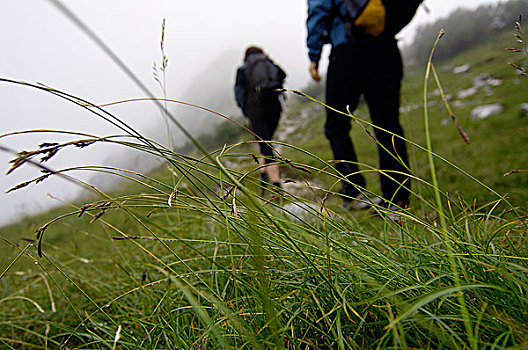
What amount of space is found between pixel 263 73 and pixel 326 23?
1.86 meters

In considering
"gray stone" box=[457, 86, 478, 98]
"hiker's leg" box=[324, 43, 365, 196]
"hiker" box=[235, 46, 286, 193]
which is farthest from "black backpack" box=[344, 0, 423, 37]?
"gray stone" box=[457, 86, 478, 98]

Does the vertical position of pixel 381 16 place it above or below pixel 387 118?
above

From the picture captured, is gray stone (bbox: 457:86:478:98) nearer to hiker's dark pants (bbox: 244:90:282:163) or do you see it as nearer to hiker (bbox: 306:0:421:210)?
hiker's dark pants (bbox: 244:90:282:163)

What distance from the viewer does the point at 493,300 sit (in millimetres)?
542

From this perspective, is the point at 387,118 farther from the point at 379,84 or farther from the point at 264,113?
the point at 264,113

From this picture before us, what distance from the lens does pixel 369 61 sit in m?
2.05

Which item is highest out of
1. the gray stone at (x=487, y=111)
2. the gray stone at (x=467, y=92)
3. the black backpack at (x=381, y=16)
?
the black backpack at (x=381, y=16)

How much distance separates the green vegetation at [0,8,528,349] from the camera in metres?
0.53

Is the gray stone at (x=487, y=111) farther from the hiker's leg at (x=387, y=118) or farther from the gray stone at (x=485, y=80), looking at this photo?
the hiker's leg at (x=387, y=118)

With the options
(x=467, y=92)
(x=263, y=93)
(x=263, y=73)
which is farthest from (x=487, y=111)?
(x=263, y=93)

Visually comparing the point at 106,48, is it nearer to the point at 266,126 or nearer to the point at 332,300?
the point at 332,300

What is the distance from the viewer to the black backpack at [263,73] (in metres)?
3.97

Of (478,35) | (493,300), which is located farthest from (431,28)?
(493,300)

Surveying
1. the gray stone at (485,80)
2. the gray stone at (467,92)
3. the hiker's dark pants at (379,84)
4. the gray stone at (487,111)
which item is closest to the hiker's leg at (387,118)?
the hiker's dark pants at (379,84)
